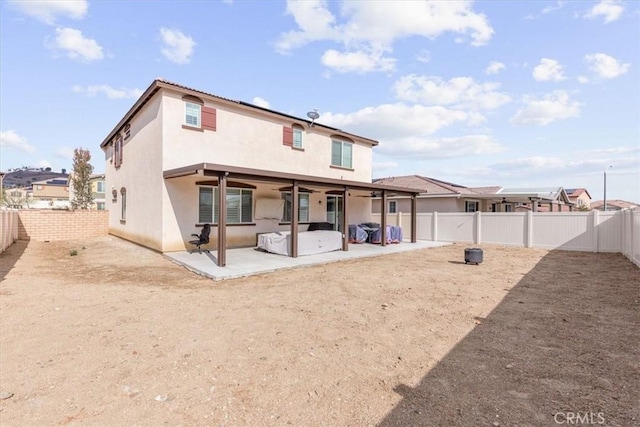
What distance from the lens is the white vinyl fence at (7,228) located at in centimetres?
1106

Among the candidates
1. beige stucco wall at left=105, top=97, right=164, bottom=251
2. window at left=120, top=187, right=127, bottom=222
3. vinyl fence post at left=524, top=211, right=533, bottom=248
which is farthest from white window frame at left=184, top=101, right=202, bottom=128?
vinyl fence post at left=524, top=211, right=533, bottom=248

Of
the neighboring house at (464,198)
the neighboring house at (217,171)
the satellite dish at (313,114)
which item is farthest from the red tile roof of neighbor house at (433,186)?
the satellite dish at (313,114)

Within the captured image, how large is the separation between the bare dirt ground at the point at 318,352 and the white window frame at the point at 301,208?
6968mm

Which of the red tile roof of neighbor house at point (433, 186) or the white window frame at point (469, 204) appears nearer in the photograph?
the red tile roof of neighbor house at point (433, 186)

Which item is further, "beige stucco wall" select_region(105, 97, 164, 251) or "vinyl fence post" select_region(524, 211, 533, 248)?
"vinyl fence post" select_region(524, 211, 533, 248)

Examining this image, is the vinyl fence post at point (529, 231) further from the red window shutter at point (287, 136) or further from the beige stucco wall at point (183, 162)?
the red window shutter at point (287, 136)

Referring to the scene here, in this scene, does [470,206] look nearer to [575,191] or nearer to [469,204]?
A: [469,204]

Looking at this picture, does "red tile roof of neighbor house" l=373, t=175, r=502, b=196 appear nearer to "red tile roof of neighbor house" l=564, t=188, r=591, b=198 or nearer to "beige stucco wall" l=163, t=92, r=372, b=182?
"beige stucco wall" l=163, t=92, r=372, b=182

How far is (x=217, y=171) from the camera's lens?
8391 mm

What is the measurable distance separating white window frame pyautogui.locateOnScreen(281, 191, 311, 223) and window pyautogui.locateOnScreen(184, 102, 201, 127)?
459 centimetres

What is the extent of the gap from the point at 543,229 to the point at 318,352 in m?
13.9

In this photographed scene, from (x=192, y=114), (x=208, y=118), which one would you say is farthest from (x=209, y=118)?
(x=192, y=114)

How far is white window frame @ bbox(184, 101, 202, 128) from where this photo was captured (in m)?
11.2

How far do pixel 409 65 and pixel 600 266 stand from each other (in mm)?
9199
